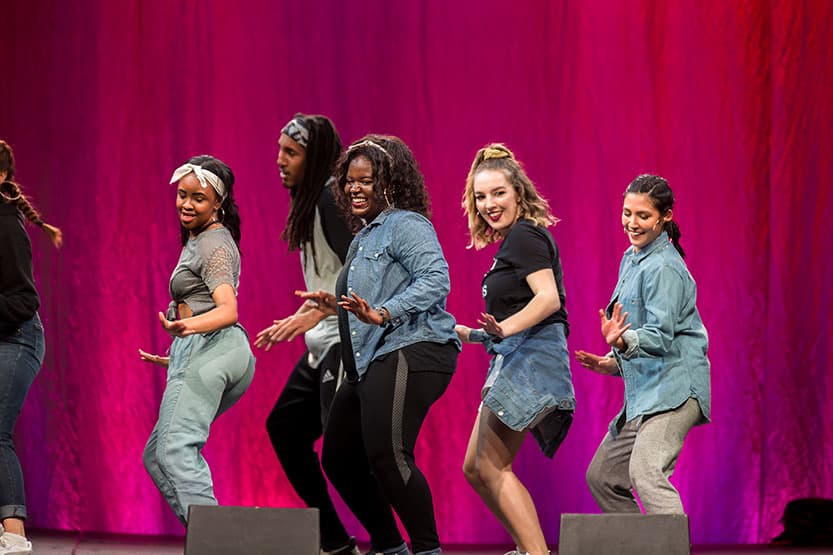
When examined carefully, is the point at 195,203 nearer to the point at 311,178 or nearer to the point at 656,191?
the point at 311,178

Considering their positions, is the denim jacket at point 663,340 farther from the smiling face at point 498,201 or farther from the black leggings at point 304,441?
the black leggings at point 304,441

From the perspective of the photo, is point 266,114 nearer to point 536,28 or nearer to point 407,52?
point 407,52

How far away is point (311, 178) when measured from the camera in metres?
4.48

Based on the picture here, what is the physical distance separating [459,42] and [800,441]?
2611 mm

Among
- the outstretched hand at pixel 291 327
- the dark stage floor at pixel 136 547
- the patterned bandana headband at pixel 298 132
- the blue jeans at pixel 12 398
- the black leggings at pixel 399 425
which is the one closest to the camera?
the black leggings at pixel 399 425

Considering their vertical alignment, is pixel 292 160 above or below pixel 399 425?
above

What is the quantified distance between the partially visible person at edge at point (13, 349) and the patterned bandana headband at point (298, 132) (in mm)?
1107

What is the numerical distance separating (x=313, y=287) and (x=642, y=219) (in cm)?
128

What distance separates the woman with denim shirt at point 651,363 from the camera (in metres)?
3.73


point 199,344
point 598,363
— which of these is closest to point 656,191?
point 598,363

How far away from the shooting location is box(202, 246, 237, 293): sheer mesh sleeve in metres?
3.88

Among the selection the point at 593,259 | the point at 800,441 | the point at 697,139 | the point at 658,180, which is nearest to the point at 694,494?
the point at 800,441

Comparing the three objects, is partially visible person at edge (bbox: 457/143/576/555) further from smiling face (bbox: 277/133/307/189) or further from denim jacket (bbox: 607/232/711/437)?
smiling face (bbox: 277/133/307/189)

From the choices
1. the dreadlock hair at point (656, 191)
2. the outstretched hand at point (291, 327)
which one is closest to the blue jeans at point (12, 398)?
the outstretched hand at point (291, 327)
